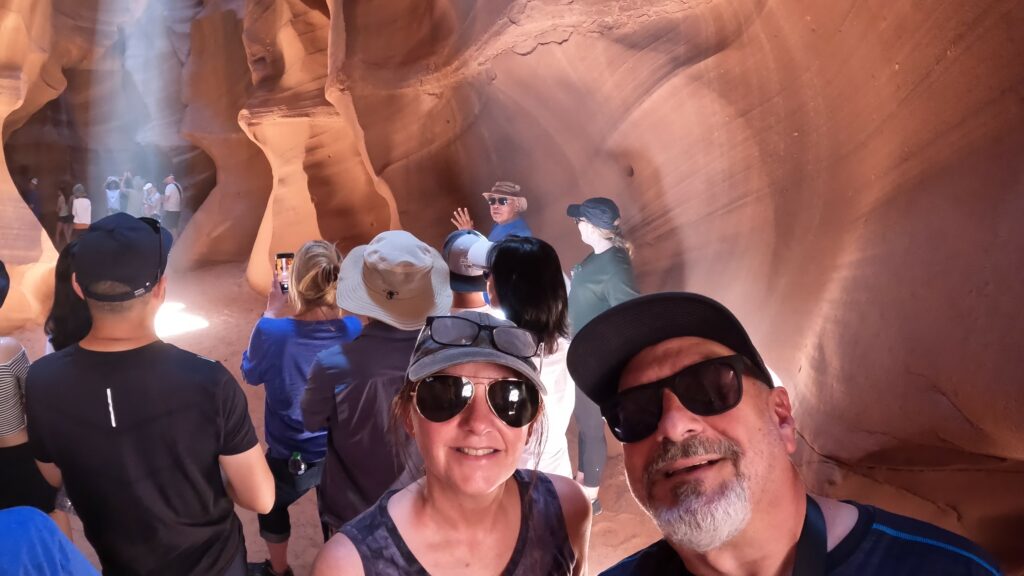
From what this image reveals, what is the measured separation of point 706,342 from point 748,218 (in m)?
2.51

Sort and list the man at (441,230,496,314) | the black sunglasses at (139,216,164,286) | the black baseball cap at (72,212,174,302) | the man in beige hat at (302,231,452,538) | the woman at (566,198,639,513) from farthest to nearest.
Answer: the woman at (566,198,639,513)
the man at (441,230,496,314)
the man in beige hat at (302,231,452,538)
the black sunglasses at (139,216,164,286)
the black baseball cap at (72,212,174,302)

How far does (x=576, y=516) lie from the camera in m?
1.27

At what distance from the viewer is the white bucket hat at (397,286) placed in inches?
77.4

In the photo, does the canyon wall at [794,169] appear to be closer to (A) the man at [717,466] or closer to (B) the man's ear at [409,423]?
(A) the man at [717,466]

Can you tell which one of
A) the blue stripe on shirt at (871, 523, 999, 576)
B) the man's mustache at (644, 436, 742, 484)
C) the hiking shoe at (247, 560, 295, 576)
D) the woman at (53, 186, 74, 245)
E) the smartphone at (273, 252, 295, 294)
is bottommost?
the woman at (53, 186, 74, 245)

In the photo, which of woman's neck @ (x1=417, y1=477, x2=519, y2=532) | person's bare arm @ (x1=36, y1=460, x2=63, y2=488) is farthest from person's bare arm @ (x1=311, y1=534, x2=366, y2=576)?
person's bare arm @ (x1=36, y1=460, x2=63, y2=488)

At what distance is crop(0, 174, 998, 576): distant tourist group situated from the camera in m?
0.96

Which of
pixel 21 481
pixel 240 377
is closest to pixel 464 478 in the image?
pixel 21 481

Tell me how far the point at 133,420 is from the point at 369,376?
59 cm

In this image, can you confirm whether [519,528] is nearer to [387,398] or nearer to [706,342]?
[706,342]

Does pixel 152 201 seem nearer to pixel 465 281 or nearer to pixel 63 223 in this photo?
pixel 63 223

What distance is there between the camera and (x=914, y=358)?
6.92 feet

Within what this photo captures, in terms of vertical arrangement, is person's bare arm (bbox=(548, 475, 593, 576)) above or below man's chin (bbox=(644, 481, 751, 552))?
below

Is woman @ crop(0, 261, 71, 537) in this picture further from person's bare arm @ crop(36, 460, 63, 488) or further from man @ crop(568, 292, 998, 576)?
man @ crop(568, 292, 998, 576)
